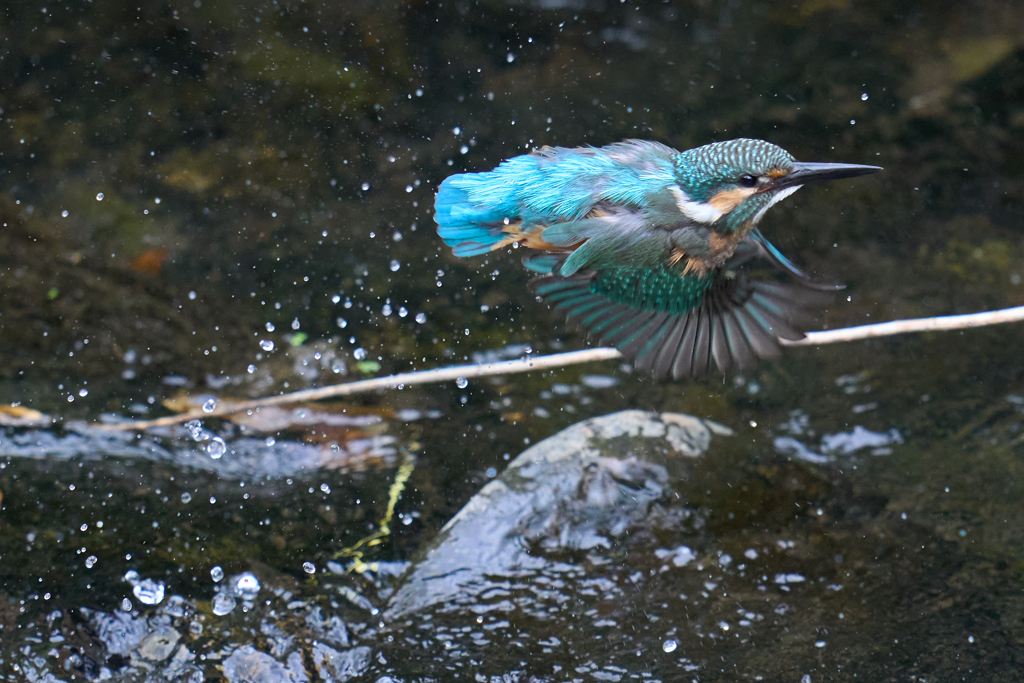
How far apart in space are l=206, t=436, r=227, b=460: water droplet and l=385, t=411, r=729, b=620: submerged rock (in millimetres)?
952

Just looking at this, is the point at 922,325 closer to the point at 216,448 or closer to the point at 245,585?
the point at 245,585

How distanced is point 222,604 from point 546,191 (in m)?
1.52

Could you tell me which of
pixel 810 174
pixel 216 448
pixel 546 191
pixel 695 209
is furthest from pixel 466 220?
pixel 216 448

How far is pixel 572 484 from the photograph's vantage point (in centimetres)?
272

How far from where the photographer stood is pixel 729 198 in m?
2.10

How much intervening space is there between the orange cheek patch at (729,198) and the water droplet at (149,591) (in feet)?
6.26

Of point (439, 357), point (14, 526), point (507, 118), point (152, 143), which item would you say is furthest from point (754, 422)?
point (152, 143)

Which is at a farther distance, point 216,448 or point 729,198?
point 216,448

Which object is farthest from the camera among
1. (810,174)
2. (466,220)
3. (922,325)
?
(922,325)

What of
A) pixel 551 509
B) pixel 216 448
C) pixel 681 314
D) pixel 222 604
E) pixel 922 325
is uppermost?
pixel 681 314

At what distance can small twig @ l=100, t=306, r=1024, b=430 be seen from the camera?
3084 millimetres

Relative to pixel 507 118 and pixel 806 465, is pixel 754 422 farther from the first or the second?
pixel 507 118

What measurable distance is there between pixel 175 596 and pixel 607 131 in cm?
263

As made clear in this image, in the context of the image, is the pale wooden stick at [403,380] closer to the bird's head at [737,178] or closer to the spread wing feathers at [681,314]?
the spread wing feathers at [681,314]
